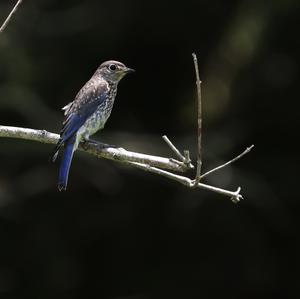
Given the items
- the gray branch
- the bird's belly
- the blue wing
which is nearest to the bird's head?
the blue wing

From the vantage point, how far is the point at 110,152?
15.6 feet

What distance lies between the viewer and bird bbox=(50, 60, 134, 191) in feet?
17.9

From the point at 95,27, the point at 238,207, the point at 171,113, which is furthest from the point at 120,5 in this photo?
the point at 238,207

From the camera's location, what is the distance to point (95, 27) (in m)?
8.30

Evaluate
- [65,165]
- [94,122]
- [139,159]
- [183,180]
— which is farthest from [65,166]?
[183,180]

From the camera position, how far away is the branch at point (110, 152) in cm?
442

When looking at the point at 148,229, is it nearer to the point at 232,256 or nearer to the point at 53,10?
the point at 232,256

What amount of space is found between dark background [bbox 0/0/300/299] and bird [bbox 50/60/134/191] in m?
1.89

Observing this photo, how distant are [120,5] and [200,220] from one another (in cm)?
212

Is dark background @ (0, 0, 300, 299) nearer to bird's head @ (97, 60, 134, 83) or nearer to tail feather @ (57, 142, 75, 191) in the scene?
bird's head @ (97, 60, 134, 83)

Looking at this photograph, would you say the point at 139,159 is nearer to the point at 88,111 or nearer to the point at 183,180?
the point at 183,180

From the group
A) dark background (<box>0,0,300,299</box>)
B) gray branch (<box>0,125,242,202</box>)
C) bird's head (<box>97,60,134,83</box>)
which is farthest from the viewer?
dark background (<box>0,0,300,299</box>)

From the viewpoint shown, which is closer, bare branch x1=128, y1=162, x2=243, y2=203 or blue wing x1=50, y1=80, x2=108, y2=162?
bare branch x1=128, y1=162, x2=243, y2=203

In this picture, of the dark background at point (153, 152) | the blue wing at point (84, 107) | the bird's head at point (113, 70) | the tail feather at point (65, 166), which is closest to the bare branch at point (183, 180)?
the tail feather at point (65, 166)
